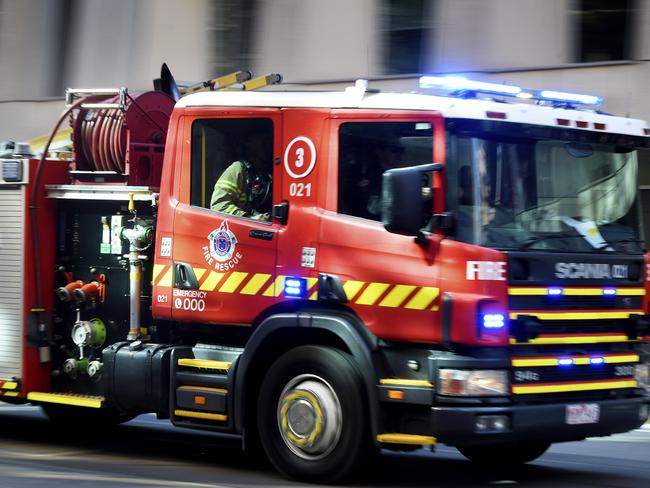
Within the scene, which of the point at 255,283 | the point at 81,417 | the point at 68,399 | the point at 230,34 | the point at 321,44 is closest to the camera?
the point at 255,283

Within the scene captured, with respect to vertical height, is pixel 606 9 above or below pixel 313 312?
above

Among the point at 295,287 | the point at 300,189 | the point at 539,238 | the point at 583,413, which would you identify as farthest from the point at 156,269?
the point at 583,413

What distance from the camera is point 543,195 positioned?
7836 mm

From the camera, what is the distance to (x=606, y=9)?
1630cm

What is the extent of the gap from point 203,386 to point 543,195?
8.82ft

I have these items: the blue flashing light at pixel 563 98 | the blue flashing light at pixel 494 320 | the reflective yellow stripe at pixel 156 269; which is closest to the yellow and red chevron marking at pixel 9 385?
the reflective yellow stripe at pixel 156 269

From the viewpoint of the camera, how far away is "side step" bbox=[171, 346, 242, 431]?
848cm

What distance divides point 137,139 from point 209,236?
4.46 feet

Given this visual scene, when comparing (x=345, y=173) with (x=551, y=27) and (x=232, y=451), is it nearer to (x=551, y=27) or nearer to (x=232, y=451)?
(x=232, y=451)

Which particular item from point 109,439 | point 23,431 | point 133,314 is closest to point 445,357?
point 133,314

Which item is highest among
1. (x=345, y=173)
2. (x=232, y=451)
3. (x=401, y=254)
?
(x=345, y=173)

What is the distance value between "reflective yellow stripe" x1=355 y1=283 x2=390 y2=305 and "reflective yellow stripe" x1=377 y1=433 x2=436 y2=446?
2.75 ft

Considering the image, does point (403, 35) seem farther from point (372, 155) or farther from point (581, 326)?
point (581, 326)

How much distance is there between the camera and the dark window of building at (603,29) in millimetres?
16156
